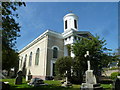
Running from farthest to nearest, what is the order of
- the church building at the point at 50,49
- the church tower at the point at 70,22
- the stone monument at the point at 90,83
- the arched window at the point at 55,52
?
the church tower at the point at 70,22 → the arched window at the point at 55,52 → the church building at the point at 50,49 → the stone monument at the point at 90,83

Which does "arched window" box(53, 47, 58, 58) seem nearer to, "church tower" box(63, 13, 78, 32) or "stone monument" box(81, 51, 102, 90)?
"church tower" box(63, 13, 78, 32)

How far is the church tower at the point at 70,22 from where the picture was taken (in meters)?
25.9

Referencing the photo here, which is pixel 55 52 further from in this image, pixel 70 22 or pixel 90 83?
pixel 90 83

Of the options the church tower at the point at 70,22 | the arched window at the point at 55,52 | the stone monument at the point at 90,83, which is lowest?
the stone monument at the point at 90,83

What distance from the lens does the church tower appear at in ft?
85.0

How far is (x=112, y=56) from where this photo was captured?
595 inches

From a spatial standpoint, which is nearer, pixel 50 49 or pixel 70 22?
pixel 50 49

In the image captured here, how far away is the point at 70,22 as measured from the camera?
1029 inches

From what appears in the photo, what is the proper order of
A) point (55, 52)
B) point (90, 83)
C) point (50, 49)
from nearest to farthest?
1. point (90, 83)
2. point (50, 49)
3. point (55, 52)

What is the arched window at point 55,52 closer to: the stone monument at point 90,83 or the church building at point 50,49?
the church building at point 50,49

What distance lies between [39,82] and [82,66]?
20.0 feet

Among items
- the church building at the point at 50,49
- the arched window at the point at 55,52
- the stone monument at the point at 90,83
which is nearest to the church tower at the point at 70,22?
the church building at the point at 50,49

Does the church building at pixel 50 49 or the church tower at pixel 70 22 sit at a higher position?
the church tower at pixel 70 22

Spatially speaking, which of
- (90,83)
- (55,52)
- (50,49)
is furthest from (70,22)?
(90,83)
